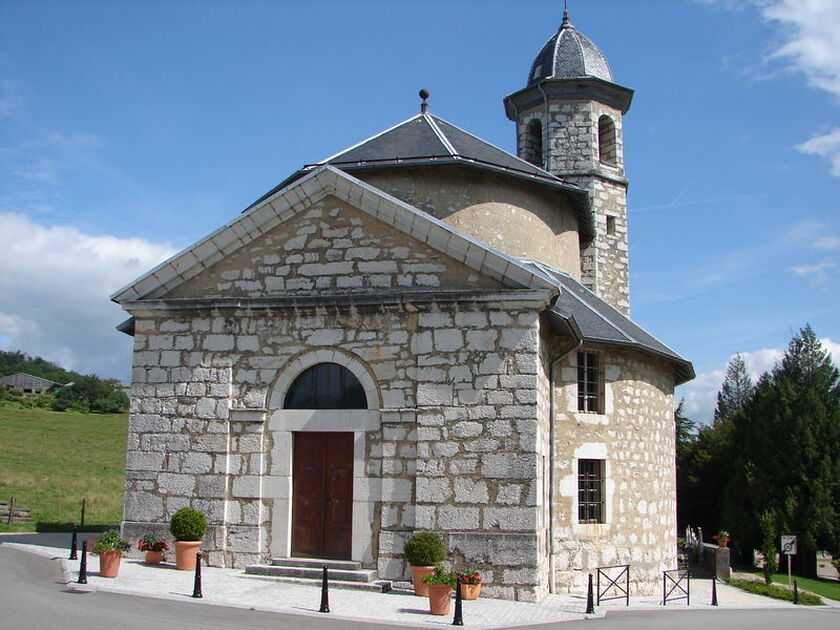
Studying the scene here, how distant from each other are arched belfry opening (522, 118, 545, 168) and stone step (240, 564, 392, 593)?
56.3 ft

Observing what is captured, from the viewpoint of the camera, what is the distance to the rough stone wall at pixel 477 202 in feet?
58.6

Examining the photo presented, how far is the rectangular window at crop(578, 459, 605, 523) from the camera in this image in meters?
15.8

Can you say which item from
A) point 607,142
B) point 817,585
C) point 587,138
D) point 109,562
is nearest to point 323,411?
point 109,562

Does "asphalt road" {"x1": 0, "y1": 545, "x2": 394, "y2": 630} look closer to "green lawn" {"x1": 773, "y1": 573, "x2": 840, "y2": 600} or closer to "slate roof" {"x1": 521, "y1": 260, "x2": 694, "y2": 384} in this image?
"slate roof" {"x1": 521, "y1": 260, "x2": 694, "y2": 384}

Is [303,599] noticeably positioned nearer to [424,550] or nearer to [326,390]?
[424,550]

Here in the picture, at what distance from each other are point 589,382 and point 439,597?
6448 millimetres

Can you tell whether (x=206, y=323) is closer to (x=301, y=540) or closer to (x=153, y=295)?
(x=153, y=295)

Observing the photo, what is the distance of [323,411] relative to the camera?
14008 millimetres

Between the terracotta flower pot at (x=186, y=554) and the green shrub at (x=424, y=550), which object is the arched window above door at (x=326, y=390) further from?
the terracotta flower pot at (x=186, y=554)

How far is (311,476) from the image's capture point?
46.1 feet

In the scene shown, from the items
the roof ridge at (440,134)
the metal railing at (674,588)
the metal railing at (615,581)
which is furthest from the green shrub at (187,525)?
the roof ridge at (440,134)

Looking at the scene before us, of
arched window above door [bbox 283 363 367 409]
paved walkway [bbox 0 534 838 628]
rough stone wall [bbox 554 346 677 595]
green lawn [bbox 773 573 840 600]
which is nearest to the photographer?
paved walkway [bbox 0 534 838 628]

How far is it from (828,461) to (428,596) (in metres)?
23.2

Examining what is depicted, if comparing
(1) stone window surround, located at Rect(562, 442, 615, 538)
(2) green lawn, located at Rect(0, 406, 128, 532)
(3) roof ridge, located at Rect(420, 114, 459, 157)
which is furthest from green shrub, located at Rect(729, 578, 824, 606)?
(2) green lawn, located at Rect(0, 406, 128, 532)
